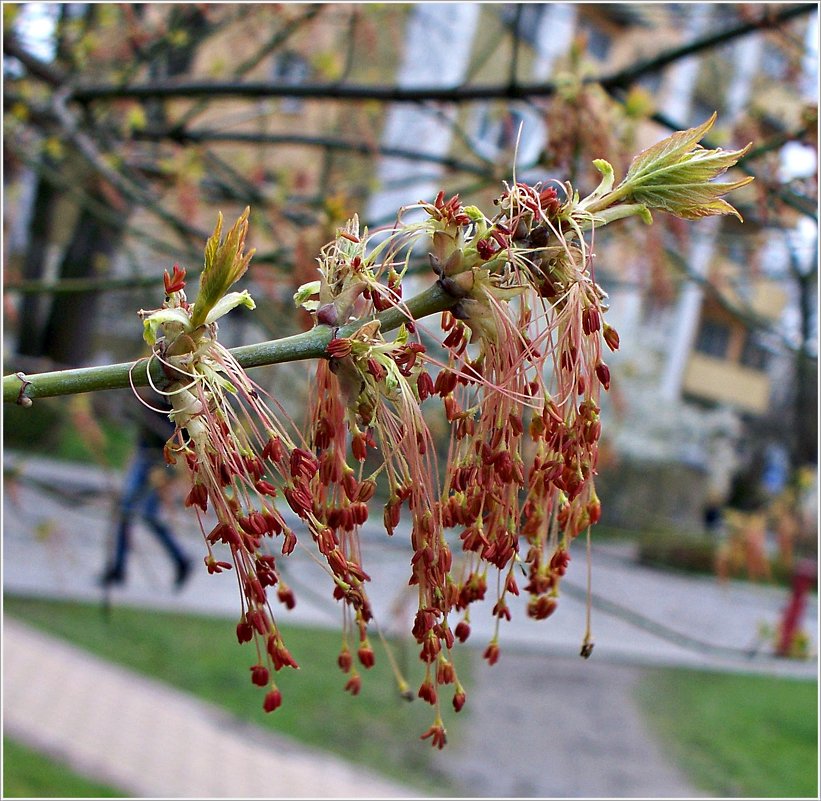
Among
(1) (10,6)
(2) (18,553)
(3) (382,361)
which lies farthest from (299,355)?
(2) (18,553)

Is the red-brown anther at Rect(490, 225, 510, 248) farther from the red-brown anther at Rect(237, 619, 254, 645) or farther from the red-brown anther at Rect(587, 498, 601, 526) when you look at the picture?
the red-brown anther at Rect(237, 619, 254, 645)

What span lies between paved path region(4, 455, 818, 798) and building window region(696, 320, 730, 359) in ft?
56.8

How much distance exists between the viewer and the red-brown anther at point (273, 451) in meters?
1.12

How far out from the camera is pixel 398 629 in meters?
4.71

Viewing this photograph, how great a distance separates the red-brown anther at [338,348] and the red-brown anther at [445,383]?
0.15 metres

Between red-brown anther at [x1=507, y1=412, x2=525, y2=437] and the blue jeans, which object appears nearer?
red-brown anther at [x1=507, y1=412, x2=525, y2=437]

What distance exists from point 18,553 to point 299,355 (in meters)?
11.0

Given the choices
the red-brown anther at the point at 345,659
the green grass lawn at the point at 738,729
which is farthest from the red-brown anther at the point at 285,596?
the green grass lawn at the point at 738,729

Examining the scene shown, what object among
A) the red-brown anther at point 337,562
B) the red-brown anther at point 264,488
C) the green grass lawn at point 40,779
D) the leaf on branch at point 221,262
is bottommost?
the green grass lawn at point 40,779

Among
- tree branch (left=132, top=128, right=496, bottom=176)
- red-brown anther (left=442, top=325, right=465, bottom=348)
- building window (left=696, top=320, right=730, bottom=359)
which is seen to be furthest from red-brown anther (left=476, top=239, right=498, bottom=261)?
building window (left=696, top=320, right=730, bottom=359)

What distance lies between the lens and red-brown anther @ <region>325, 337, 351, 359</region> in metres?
1.06

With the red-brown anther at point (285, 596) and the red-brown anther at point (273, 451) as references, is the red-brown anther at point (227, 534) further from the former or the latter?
the red-brown anther at point (285, 596)

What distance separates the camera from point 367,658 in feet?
4.39

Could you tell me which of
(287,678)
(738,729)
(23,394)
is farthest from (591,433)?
(738,729)
